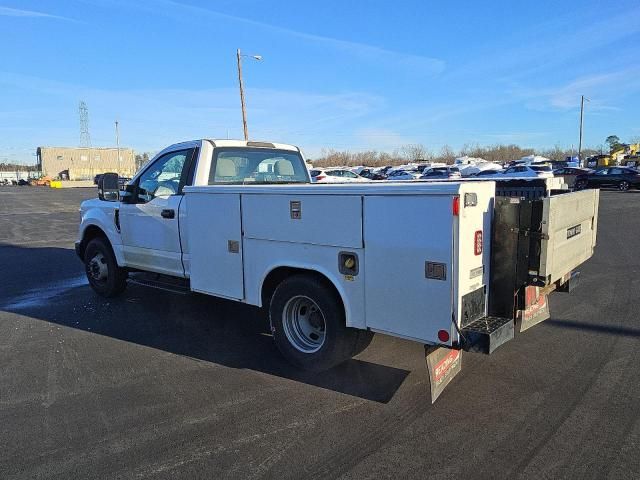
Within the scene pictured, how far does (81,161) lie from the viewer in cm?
10281

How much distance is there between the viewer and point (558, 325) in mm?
5883

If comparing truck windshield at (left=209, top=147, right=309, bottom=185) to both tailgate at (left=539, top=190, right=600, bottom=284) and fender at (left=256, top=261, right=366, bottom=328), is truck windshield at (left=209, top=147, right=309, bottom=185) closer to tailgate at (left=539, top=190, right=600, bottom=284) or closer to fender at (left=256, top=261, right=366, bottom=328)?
fender at (left=256, top=261, right=366, bottom=328)

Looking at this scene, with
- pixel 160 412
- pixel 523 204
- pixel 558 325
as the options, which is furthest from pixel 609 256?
pixel 160 412

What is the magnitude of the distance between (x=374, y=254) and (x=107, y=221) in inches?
190

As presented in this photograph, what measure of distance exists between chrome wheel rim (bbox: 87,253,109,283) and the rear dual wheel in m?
3.76

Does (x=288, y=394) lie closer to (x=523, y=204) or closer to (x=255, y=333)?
(x=255, y=333)

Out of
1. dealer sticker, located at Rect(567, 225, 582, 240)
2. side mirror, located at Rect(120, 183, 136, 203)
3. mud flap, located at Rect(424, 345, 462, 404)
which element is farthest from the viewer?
side mirror, located at Rect(120, 183, 136, 203)

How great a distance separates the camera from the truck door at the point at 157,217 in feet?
19.5

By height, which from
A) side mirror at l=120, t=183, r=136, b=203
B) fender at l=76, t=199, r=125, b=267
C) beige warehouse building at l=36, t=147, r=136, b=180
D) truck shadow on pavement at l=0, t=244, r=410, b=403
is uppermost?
beige warehouse building at l=36, t=147, r=136, b=180

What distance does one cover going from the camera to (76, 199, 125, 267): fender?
7030 millimetres

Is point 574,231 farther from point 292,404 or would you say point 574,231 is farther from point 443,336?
point 292,404

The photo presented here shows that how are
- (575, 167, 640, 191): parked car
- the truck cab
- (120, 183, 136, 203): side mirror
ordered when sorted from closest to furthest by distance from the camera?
the truck cab < (120, 183, 136, 203): side mirror < (575, 167, 640, 191): parked car

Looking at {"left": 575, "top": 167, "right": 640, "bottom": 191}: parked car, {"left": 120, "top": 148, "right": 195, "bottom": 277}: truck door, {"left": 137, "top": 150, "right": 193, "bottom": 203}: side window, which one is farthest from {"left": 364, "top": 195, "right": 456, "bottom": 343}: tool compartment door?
{"left": 575, "top": 167, "right": 640, "bottom": 191}: parked car

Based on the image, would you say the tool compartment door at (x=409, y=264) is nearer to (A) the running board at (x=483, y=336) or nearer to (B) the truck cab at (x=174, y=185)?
(A) the running board at (x=483, y=336)
